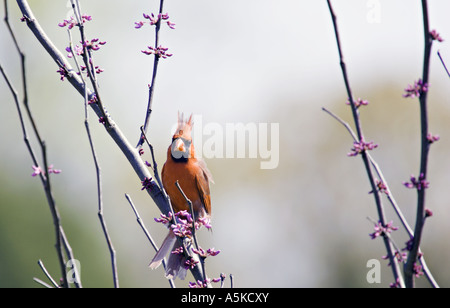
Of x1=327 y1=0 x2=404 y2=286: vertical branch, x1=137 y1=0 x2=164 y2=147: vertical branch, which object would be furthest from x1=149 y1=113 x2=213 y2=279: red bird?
x1=327 y1=0 x2=404 y2=286: vertical branch

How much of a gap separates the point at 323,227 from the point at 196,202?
1233 centimetres

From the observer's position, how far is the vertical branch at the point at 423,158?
6.22ft

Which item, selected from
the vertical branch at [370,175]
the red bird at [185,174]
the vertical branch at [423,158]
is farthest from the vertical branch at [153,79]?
the vertical branch at [423,158]

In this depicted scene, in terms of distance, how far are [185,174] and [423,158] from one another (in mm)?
2822

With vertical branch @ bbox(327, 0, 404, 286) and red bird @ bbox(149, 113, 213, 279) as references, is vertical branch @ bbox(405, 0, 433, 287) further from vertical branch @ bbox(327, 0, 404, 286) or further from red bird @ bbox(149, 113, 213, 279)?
red bird @ bbox(149, 113, 213, 279)

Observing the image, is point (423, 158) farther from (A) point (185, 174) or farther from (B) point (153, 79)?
(A) point (185, 174)

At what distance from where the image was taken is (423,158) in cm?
191

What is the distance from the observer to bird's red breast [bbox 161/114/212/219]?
14.5 ft

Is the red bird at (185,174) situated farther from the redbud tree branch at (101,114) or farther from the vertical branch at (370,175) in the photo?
the vertical branch at (370,175)

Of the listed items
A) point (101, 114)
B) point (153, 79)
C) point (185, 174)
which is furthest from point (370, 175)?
point (185, 174)

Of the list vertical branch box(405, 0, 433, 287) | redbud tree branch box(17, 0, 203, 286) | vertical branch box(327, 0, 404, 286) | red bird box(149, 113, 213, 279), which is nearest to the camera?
vertical branch box(405, 0, 433, 287)

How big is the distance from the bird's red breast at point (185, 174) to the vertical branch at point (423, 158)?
8.14 feet

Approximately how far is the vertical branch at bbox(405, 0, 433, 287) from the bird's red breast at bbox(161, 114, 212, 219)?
8.14ft
